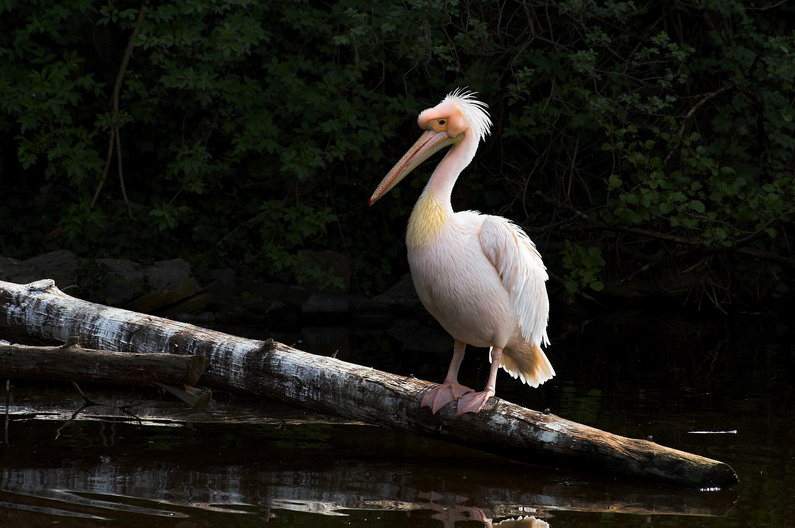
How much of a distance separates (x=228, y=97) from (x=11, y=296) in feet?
14.3

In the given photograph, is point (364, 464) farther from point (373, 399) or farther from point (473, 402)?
point (473, 402)

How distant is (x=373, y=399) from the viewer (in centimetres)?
450

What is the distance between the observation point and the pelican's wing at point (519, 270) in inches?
177

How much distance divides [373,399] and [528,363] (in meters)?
0.89

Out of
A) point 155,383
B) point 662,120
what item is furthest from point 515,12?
point 155,383

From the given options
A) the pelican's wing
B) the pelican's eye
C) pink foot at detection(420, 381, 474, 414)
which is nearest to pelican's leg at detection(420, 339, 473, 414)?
pink foot at detection(420, 381, 474, 414)

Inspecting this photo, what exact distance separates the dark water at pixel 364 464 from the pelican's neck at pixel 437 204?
1059 millimetres

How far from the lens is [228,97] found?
30.5 ft

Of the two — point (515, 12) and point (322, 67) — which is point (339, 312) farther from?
point (515, 12)

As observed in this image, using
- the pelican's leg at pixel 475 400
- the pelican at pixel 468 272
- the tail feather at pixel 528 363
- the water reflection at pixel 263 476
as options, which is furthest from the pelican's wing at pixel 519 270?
the water reflection at pixel 263 476

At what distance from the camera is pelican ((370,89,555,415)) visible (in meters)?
4.45

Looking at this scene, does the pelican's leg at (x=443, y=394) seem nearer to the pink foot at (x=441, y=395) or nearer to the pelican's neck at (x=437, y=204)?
the pink foot at (x=441, y=395)

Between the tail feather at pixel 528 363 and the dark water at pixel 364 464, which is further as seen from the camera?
the tail feather at pixel 528 363

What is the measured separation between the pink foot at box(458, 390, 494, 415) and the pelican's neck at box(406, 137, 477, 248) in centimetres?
70
